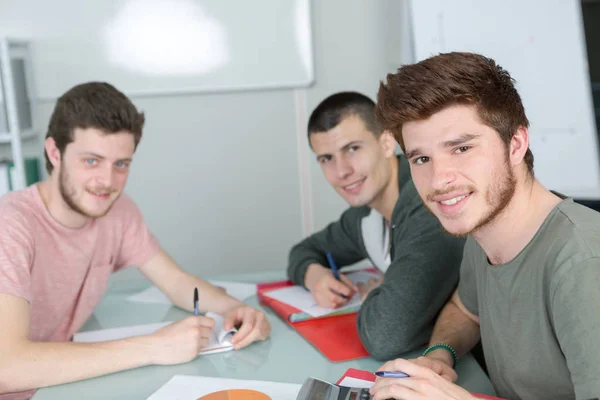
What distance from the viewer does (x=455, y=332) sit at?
1.30 metres

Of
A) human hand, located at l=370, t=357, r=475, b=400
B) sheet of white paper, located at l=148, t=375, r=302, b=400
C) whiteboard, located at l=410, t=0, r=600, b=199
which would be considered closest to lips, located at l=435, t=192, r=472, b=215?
human hand, located at l=370, t=357, r=475, b=400

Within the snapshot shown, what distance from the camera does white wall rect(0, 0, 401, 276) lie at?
10.3 feet

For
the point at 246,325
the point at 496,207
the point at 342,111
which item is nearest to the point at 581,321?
the point at 496,207

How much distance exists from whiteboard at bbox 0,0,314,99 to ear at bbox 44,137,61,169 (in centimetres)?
139

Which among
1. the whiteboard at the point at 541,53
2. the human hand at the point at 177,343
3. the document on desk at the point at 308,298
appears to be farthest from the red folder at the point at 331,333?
the whiteboard at the point at 541,53

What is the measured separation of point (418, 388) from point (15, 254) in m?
0.95

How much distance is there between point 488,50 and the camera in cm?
287

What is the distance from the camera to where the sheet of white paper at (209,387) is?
1129 millimetres

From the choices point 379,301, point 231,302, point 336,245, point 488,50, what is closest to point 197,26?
point 488,50

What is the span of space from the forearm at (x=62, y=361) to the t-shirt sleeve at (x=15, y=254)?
130mm

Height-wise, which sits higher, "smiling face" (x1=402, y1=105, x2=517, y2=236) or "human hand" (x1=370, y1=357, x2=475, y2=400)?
"smiling face" (x1=402, y1=105, x2=517, y2=236)

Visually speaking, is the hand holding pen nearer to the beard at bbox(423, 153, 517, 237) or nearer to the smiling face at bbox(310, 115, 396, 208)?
the smiling face at bbox(310, 115, 396, 208)

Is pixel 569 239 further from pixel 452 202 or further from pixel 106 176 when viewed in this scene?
pixel 106 176

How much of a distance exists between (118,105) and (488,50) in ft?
6.00
